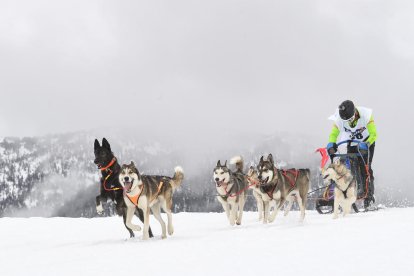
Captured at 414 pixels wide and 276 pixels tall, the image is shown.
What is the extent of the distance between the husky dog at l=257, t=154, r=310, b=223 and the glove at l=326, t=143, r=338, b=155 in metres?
1.05

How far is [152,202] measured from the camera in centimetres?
914

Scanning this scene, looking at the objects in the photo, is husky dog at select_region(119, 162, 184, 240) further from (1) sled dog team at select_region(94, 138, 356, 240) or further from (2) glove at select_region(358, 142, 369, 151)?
(2) glove at select_region(358, 142, 369, 151)

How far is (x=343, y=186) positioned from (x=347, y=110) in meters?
1.66

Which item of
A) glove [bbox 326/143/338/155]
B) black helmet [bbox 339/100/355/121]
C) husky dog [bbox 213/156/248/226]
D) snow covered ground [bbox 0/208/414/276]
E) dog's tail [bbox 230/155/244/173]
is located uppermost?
black helmet [bbox 339/100/355/121]

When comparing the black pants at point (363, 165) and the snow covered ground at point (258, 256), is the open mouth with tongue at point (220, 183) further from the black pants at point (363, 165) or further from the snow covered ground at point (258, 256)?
the black pants at point (363, 165)

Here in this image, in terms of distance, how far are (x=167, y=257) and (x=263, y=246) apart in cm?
122

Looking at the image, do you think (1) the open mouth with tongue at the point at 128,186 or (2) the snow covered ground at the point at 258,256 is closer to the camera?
(2) the snow covered ground at the point at 258,256

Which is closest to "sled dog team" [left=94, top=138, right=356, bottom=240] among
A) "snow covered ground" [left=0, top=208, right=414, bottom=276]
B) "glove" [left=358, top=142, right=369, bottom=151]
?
"glove" [left=358, top=142, right=369, bottom=151]

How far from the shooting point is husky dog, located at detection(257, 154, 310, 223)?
31.6 feet

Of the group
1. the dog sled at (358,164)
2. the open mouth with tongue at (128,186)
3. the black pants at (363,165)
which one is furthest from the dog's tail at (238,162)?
the open mouth with tongue at (128,186)

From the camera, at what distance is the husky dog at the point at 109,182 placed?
9352 millimetres

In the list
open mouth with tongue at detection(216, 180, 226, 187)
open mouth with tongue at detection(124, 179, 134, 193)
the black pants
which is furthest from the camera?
the black pants

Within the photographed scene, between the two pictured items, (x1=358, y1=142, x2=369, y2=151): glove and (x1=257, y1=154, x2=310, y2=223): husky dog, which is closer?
(x1=257, y1=154, x2=310, y2=223): husky dog

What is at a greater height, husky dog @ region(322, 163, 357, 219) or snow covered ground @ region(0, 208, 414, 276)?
husky dog @ region(322, 163, 357, 219)
